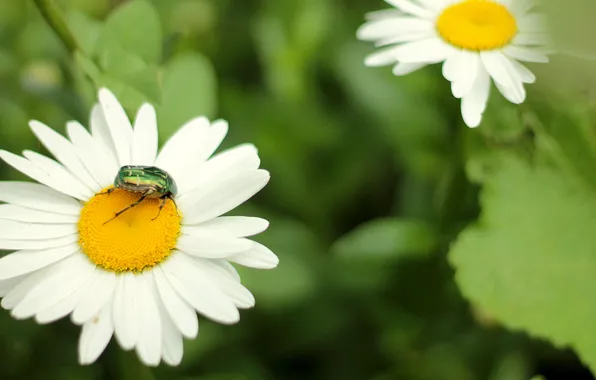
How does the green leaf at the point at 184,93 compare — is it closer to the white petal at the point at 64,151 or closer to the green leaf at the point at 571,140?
the white petal at the point at 64,151

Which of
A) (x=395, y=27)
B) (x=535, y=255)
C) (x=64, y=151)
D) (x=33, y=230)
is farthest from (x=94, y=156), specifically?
(x=535, y=255)

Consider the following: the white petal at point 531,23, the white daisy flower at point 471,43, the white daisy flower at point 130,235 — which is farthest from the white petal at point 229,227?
the white petal at point 531,23

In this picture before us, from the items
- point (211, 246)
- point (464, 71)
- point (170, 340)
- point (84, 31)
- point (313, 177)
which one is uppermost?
point (464, 71)

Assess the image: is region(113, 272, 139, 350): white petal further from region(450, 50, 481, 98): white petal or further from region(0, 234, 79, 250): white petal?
→ region(450, 50, 481, 98): white petal

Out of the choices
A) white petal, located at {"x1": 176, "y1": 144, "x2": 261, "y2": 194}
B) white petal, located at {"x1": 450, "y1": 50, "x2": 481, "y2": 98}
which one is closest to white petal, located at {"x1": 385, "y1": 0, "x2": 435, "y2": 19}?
white petal, located at {"x1": 450, "y1": 50, "x2": 481, "y2": 98}

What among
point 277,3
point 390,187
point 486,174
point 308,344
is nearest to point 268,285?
point 308,344

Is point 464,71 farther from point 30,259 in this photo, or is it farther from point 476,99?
point 30,259

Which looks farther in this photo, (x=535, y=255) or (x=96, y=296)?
(x=535, y=255)

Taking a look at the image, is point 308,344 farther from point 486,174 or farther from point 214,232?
point 214,232
